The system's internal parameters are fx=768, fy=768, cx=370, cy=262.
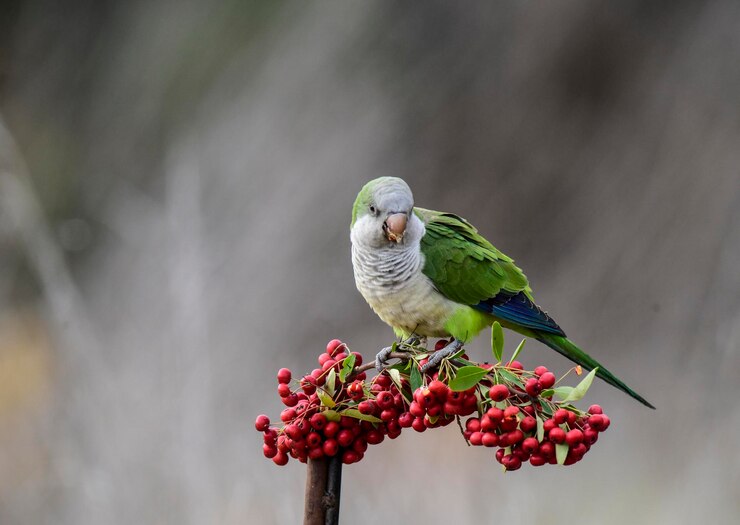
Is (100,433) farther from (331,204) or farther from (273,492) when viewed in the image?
(331,204)

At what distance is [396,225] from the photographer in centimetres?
116

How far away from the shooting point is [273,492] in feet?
8.33

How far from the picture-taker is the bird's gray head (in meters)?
1.17

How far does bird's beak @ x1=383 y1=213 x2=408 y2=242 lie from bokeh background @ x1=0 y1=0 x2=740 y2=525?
4.24ft

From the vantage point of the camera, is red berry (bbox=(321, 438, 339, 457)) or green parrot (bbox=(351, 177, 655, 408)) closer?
red berry (bbox=(321, 438, 339, 457))

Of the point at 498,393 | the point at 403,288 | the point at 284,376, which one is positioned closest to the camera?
the point at 498,393

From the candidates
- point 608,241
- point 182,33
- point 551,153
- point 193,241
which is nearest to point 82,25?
point 182,33

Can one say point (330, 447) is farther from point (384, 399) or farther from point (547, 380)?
point (547, 380)

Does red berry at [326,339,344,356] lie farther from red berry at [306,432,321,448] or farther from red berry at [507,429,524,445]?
red berry at [507,429,524,445]

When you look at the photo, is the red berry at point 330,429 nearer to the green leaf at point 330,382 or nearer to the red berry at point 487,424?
the green leaf at point 330,382

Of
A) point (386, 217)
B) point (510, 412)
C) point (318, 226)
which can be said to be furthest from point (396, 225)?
point (318, 226)

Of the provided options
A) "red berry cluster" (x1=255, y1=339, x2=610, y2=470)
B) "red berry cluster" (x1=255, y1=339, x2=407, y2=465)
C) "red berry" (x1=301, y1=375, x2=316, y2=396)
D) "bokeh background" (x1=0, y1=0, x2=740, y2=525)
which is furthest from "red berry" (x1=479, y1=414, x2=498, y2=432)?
"bokeh background" (x1=0, y1=0, x2=740, y2=525)

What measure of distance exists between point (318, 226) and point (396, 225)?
1.55 m

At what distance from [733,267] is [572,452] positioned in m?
1.75
